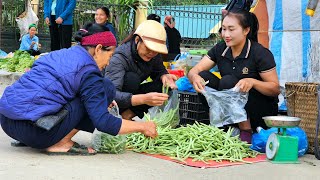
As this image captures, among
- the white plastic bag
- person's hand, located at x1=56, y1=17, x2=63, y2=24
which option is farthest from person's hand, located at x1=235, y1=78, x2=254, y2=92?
the white plastic bag

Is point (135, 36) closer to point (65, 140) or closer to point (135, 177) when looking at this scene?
point (65, 140)

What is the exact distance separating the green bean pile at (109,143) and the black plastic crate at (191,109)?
1.13 m

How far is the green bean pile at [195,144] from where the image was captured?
14.9ft

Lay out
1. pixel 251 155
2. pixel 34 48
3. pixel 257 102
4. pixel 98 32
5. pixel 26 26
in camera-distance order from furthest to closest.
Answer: pixel 26 26 → pixel 34 48 → pixel 257 102 → pixel 251 155 → pixel 98 32

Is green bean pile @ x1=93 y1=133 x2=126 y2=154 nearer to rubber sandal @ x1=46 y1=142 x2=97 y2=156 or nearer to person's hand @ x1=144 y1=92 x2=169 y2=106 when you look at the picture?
rubber sandal @ x1=46 y1=142 x2=97 y2=156

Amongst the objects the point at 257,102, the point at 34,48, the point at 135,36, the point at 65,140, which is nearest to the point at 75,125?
the point at 65,140

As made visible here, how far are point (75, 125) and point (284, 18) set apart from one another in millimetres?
3099

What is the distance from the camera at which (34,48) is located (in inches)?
574

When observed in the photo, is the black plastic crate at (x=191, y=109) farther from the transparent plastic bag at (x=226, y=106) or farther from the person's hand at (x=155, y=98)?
the person's hand at (x=155, y=98)

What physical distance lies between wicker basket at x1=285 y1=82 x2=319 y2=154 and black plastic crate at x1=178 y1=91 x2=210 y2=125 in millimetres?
844

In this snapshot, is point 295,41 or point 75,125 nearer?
point 75,125

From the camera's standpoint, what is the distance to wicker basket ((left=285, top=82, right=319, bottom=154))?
193 inches

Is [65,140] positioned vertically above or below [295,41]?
below

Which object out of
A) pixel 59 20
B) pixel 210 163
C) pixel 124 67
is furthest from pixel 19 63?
pixel 210 163
